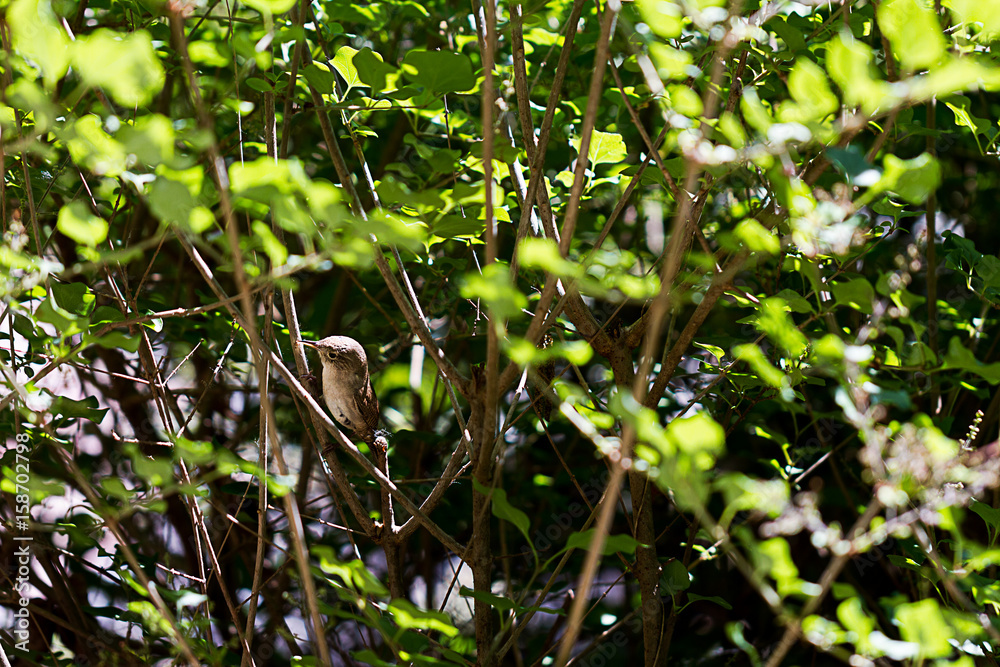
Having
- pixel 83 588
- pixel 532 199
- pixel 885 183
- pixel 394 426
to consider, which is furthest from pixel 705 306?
pixel 83 588

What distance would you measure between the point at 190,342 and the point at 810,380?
64.3 inches

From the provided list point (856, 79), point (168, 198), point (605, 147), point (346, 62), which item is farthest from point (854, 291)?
point (346, 62)

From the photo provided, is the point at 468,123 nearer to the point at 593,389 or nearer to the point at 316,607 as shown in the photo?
the point at 593,389

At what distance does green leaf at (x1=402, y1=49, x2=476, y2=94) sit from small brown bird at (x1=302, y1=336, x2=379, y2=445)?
2.44 ft

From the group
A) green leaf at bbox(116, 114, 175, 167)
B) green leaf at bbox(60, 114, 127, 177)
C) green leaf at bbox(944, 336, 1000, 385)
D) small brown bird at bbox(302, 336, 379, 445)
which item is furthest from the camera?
small brown bird at bbox(302, 336, 379, 445)

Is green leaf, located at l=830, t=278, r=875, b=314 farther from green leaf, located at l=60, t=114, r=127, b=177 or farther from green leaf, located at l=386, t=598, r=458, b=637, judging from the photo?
green leaf, located at l=60, t=114, r=127, b=177

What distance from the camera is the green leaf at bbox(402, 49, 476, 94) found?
3.38 ft

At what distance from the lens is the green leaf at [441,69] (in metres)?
1.03

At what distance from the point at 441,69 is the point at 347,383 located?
0.87 m

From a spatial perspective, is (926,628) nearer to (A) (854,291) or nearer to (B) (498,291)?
(A) (854,291)

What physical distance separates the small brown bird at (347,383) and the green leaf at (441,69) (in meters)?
0.75

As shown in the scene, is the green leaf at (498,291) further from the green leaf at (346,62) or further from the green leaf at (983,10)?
the green leaf at (346,62)

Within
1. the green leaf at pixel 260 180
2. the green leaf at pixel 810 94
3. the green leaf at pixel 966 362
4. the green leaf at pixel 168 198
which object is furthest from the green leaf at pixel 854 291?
the green leaf at pixel 168 198

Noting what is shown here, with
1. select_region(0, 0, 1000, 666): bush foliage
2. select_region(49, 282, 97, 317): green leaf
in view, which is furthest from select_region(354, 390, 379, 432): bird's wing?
select_region(49, 282, 97, 317): green leaf
